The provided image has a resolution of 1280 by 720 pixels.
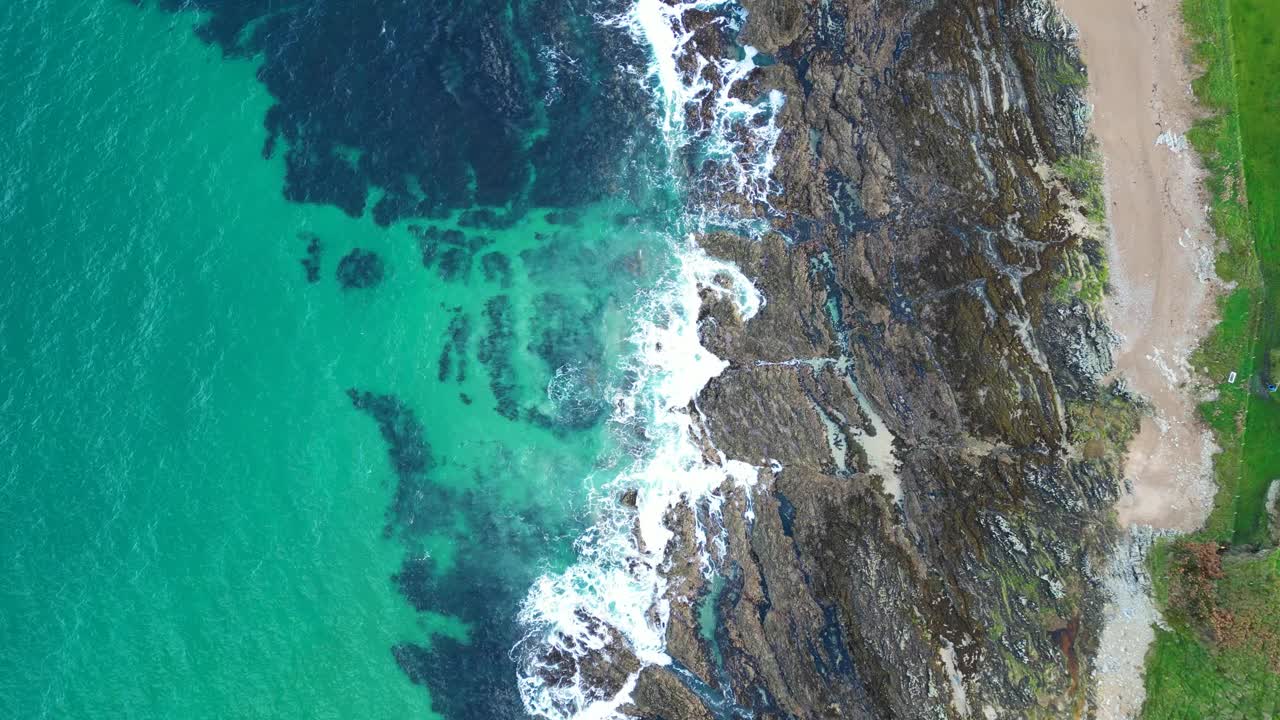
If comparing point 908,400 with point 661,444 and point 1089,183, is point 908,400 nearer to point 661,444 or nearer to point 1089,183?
point 661,444

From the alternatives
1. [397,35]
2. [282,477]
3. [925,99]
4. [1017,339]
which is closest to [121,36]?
[397,35]

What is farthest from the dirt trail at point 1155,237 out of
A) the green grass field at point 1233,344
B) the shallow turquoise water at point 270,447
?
the shallow turquoise water at point 270,447

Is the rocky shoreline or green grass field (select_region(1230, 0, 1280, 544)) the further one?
the rocky shoreline

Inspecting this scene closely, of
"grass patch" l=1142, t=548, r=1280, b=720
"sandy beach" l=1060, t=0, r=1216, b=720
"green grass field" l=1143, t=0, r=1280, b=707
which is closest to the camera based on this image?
"grass patch" l=1142, t=548, r=1280, b=720

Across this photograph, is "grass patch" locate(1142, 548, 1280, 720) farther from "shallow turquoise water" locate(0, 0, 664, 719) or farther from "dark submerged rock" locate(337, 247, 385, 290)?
"dark submerged rock" locate(337, 247, 385, 290)

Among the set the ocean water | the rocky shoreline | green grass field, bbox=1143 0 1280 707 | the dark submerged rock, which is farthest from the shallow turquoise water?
green grass field, bbox=1143 0 1280 707

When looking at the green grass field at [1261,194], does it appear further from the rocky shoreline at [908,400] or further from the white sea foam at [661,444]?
the white sea foam at [661,444]

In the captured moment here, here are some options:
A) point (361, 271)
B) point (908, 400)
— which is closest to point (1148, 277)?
point (908, 400)
